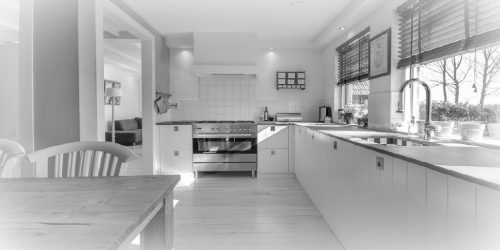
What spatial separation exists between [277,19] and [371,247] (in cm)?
301

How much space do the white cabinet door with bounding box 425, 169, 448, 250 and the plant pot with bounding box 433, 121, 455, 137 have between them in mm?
1195

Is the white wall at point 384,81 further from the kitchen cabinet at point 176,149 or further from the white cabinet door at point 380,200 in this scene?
the kitchen cabinet at point 176,149

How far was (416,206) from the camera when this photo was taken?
1.23 m

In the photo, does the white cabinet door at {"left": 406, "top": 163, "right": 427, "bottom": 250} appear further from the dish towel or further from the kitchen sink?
the dish towel

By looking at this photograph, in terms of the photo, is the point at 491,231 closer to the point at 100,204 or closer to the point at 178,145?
the point at 100,204

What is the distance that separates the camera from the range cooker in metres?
4.51

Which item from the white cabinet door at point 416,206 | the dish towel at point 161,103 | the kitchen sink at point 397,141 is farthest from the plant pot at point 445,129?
the dish towel at point 161,103

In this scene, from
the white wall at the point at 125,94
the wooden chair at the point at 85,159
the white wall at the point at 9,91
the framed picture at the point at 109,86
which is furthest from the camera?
the white wall at the point at 125,94

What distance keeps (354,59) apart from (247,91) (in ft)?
6.18

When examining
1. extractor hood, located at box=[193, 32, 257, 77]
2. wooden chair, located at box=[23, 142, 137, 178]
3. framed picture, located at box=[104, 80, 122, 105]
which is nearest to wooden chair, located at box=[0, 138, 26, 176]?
wooden chair, located at box=[23, 142, 137, 178]

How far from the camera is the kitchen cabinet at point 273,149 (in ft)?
14.9

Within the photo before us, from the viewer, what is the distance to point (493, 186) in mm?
781

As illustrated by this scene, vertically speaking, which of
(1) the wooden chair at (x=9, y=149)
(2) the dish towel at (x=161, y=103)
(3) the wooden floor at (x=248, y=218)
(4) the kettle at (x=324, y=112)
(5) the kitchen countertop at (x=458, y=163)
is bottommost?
(3) the wooden floor at (x=248, y=218)

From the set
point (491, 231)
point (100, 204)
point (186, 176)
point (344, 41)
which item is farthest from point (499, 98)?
point (186, 176)
